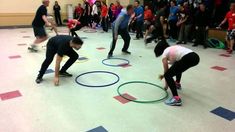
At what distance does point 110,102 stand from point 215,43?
453 centimetres

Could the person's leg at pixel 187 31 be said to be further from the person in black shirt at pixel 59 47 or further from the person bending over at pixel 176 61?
the person in black shirt at pixel 59 47

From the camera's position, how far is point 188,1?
7047mm

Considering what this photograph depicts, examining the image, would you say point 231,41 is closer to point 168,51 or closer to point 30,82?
point 168,51

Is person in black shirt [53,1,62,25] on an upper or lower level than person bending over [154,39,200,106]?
upper

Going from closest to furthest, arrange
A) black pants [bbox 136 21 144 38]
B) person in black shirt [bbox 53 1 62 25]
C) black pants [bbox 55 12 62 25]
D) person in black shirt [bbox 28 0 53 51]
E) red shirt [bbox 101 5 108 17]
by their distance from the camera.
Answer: person in black shirt [bbox 28 0 53 51]
black pants [bbox 136 21 144 38]
red shirt [bbox 101 5 108 17]
person in black shirt [bbox 53 1 62 25]
black pants [bbox 55 12 62 25]

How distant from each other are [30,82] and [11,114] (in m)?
0.97

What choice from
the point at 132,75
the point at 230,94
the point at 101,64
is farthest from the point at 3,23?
the point at 230,94

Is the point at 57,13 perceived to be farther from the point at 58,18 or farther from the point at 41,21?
the point at 41,21

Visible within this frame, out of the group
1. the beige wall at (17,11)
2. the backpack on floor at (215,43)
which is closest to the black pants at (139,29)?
the backpack on floor at (215,43)

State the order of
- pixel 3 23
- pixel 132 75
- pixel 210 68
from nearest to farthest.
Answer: pixel 132 75, pixel 210 68, pixel 3 23

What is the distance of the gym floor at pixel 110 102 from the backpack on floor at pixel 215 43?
5.48ft

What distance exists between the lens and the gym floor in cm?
224

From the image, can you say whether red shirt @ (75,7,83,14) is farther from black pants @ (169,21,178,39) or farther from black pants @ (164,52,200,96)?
black pants @ (164,52,200,96)

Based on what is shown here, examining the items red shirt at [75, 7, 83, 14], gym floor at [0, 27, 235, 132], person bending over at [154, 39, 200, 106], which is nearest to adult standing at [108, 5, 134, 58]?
gym floor at [0, 27, 235, 132]
